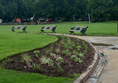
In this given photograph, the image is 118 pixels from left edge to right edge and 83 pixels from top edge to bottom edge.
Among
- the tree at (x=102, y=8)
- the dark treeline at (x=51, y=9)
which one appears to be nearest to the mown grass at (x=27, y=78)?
the tree at (x=102, y=8)

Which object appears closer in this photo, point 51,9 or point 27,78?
point 27,78

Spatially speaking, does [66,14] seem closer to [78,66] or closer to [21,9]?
[21,9]

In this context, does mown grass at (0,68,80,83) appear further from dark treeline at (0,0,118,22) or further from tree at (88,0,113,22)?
dark treeline at (0,0,118,22)

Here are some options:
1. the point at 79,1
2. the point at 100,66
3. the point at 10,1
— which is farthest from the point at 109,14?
the point at 100,66

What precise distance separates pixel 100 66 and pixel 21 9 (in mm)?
66973

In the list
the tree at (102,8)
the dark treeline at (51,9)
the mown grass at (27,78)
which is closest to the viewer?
the mown grass at (27,78)

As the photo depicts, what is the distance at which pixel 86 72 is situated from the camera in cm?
483

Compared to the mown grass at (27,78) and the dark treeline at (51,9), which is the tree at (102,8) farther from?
the mown grass at (27,78)

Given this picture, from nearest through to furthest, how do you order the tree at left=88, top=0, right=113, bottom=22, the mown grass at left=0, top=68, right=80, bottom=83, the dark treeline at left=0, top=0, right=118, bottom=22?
the mown grass at left=0, top=68, right=80, bottom=83, the tree at left=88, top=0, right=113, bottom=22, the dark treeline at left=0, top=0, right=118, bottom=22

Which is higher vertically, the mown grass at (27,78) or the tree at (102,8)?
the tree at (102,8)

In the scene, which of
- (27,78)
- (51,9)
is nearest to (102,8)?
(51,9)

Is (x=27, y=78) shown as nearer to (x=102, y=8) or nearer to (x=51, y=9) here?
(x=102, y=8)

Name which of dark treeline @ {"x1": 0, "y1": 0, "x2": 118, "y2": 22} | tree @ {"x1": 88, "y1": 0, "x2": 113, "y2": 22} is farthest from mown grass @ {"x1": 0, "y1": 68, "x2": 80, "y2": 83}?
dark treeline @ {"x1": 0, "y1": 0, "x2": 118, "y2": 22}

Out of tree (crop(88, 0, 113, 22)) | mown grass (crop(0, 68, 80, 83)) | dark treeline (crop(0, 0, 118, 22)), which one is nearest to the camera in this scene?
mown grass (crop(0, 68, 80, 83))
